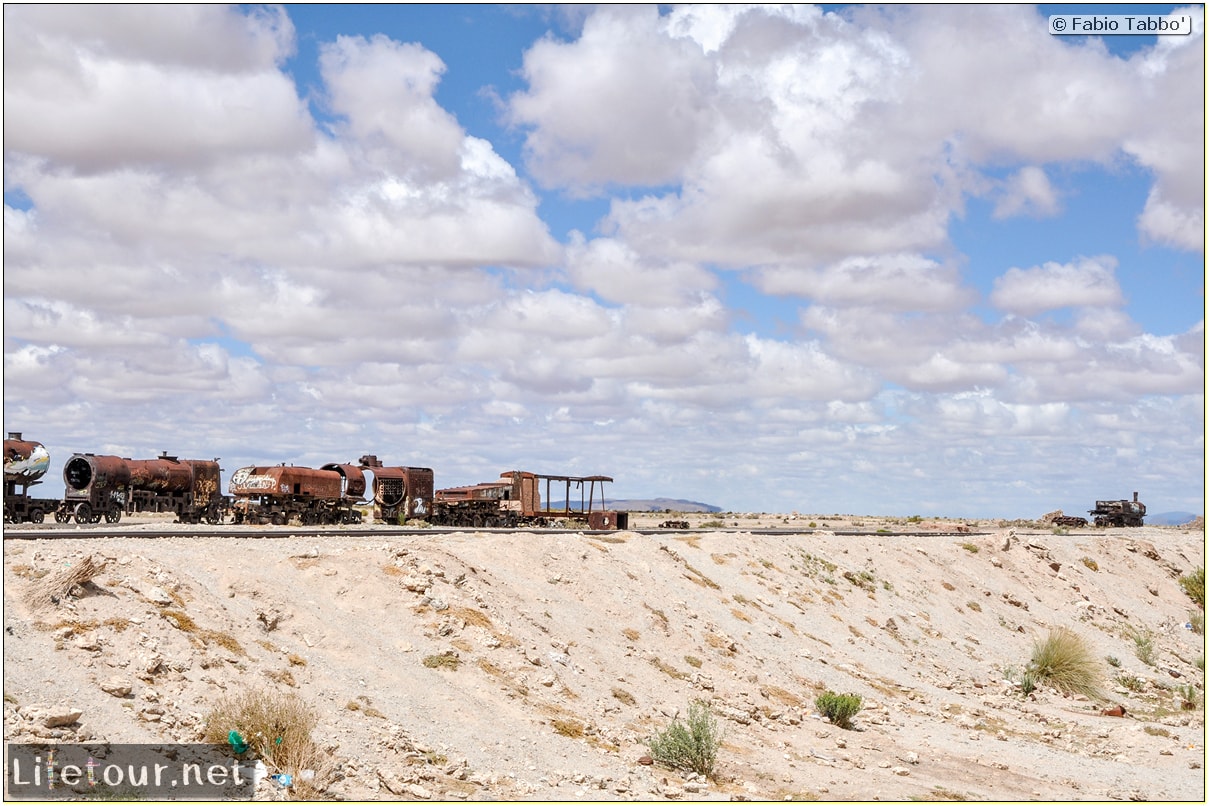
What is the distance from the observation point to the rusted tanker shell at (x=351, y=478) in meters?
53.3

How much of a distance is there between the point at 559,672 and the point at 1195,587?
1787 inches

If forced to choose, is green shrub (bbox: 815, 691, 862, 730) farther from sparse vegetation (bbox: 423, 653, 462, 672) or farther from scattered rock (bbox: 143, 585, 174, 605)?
scattered rock (bbox: 143, 585, 174, 605)

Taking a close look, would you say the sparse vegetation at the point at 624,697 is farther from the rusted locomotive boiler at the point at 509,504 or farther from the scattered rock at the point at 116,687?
the rusted locomotive boiler at the point at 509,504

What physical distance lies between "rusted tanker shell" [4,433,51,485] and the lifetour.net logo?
3039 centimetres

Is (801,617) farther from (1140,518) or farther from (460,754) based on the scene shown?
(1140,518)

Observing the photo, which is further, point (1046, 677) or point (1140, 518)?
point (1140, 518)

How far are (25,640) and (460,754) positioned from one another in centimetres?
688

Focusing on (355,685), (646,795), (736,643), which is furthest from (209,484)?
(646,795)

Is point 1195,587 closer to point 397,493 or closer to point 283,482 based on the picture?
point 397,493

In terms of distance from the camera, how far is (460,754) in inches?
664

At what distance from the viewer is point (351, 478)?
53750mm

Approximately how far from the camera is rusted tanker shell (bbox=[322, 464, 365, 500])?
5334 cm

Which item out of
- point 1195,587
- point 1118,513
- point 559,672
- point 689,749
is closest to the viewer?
point 689,749

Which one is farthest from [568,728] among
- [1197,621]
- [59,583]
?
[1197,621]
